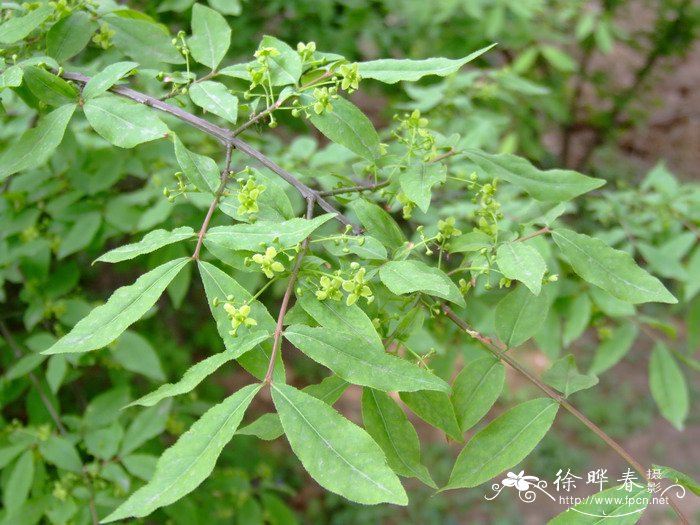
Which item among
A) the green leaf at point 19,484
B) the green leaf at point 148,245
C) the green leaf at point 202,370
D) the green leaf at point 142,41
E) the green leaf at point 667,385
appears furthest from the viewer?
the green leaf at point 667,385

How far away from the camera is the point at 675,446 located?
4953mm

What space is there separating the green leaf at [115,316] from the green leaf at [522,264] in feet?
1.75

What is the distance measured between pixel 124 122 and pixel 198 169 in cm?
16

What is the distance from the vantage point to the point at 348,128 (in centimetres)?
123

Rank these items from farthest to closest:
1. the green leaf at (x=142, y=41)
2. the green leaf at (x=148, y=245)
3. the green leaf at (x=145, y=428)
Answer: the green leaf at (x=145, y=428) → the green leaf at (x=142, y=41) → the green leaf at (x=148, y=245)

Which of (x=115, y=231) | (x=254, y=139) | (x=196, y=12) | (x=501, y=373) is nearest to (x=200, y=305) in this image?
(x=254, y=139)

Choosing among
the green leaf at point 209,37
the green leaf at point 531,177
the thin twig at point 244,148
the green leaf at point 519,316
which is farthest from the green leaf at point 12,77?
the green leaf at point 519,316

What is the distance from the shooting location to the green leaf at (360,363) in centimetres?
97

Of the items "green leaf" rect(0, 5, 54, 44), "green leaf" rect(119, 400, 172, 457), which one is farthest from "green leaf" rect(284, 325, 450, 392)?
"green leaf" rect(119, 400, 172, 457)

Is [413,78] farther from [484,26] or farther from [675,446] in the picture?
[675,446]

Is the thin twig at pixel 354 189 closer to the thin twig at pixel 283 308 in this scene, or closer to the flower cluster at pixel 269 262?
the thin twig at pixel 283 308

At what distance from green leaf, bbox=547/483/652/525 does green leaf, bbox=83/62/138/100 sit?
1037 mm

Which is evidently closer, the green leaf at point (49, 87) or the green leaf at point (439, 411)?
the green leaf at point (439, 411)

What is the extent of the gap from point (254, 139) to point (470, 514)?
306 centimetres
